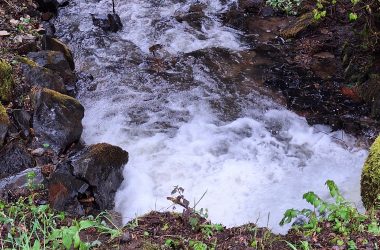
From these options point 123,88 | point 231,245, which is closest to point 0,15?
point 123,88

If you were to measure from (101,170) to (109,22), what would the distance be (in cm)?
541

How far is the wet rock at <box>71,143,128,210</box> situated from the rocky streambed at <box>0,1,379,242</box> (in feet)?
0.05

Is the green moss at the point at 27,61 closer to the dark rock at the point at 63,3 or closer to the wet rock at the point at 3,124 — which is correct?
the wet rock at the point at 3,124

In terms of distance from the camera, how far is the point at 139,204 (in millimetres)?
5684

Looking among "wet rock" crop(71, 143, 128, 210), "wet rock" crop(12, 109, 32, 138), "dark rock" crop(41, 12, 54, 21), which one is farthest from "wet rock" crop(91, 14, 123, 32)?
"wet rock" crop(71, 143, 128, 210)

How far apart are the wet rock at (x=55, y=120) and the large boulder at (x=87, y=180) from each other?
708 mm

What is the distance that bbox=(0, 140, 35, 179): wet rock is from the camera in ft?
18.2

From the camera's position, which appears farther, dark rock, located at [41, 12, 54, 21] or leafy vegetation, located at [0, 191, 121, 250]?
dark rock, located at [41, 12, 54, 21]

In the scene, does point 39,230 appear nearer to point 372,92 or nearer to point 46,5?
point 372,92

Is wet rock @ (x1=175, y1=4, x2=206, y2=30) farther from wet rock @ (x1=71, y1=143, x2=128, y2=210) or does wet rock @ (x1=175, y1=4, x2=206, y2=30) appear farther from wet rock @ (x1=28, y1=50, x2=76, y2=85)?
wet rock @ (x1=71, y1=143, x2=128, y2=210)

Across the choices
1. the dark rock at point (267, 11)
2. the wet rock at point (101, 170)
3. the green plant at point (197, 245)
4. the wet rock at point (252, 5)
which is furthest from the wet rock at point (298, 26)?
the green plant at point (197, 245)

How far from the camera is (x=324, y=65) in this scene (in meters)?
8.40

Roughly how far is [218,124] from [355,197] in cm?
249

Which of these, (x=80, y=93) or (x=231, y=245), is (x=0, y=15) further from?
(x=231, y=245)
